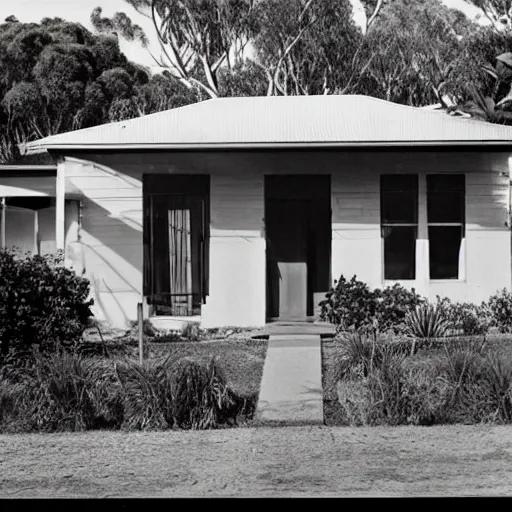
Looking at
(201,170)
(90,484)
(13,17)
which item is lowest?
(90,484)

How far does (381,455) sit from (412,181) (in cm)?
897

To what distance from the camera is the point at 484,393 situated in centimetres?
944

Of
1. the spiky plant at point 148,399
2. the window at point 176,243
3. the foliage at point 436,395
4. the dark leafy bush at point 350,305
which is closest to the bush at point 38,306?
the spiky plant at point 148,399

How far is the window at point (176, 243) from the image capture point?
54.3ft

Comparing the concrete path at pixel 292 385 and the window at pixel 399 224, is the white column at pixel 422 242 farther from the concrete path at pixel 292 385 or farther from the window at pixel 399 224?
the concrete path at pixel 292 385

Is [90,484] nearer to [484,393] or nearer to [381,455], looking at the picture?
[381,455]

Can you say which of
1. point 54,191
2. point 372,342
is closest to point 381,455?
point 372,342

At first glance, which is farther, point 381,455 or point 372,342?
point 372,342

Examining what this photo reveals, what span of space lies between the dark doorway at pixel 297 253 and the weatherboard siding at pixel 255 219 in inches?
17.7

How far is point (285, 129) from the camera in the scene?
1650 cm

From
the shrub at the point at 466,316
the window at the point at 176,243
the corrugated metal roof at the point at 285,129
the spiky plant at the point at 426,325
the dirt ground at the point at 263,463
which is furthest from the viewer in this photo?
the window at the point at 176,243

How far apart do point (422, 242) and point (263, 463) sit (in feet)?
30.2

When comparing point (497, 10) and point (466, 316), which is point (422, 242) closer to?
point (466, 316)

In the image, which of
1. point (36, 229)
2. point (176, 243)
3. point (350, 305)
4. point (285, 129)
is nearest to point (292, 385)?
point (350, 305)
